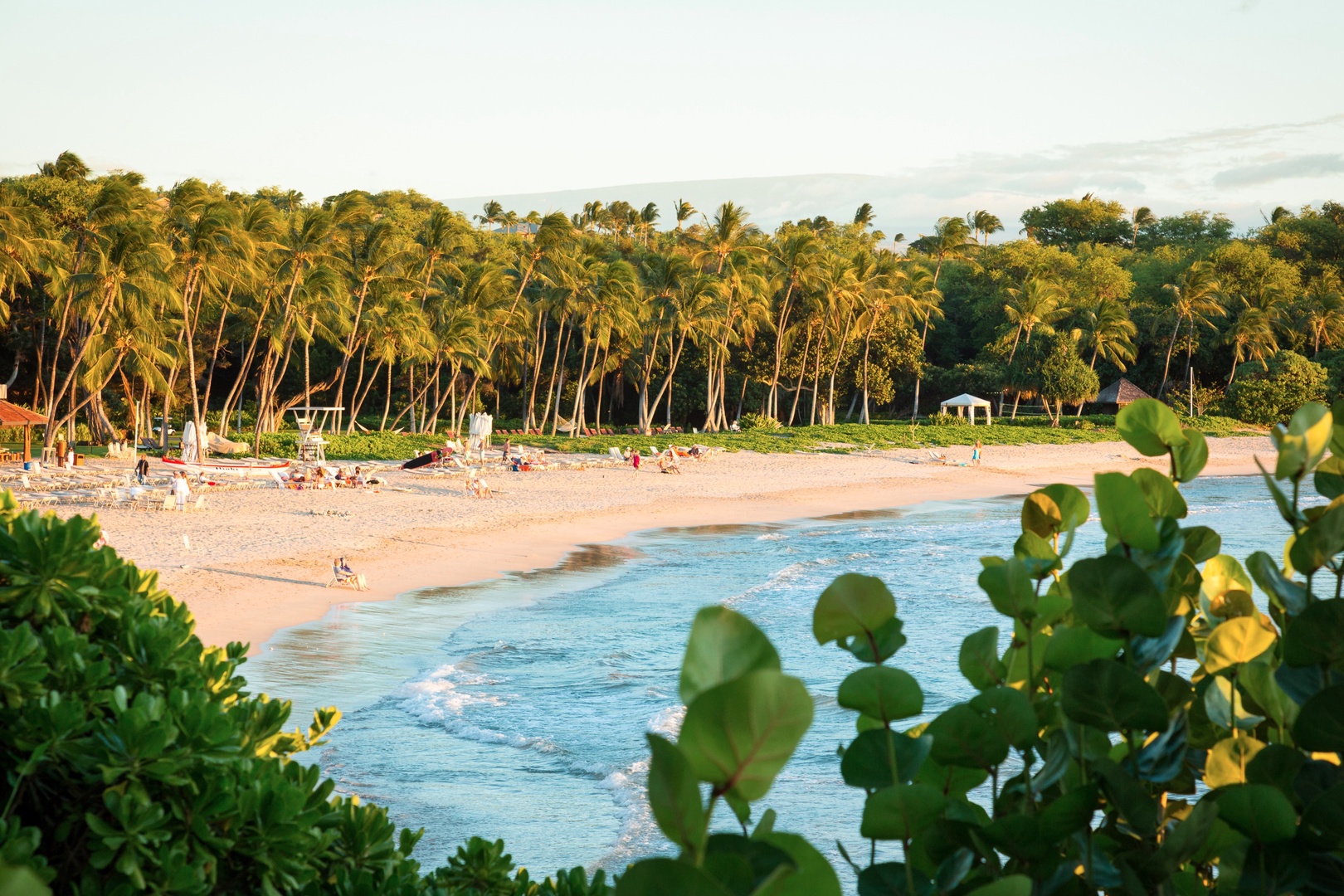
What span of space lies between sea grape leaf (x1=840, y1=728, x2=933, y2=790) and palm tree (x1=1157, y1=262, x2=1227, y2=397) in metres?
51.3

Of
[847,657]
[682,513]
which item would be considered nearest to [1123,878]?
[847,657]

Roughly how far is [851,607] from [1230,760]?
47 cm

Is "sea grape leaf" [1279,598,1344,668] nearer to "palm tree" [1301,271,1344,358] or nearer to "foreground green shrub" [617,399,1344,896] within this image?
"foreground green shrub" [617,399,1344,896]

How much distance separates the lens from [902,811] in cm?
103

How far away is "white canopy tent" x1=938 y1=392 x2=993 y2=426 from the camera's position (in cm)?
4419

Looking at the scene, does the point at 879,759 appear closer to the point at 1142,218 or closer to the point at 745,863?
the point at 745,863

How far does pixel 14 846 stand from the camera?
1.22 metres

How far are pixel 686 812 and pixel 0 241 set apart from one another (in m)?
30.1

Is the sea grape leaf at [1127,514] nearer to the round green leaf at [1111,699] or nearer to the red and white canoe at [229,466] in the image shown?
the round green leaf at [1111,699]

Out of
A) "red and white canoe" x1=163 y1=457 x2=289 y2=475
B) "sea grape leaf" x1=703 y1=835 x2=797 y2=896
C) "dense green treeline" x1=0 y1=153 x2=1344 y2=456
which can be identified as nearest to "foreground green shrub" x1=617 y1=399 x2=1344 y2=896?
"sea grape leaf" x1=703 y1=835 x2=797 y2=896

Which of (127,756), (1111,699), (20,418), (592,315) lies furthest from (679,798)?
(592,315)

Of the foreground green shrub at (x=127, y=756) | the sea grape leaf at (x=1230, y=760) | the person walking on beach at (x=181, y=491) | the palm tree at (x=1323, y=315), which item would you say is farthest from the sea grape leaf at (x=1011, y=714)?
the palm tree at (x=1323, y=315)

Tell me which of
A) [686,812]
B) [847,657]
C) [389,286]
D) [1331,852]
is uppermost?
[389,286]

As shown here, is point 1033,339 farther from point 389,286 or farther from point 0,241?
point 0,241
